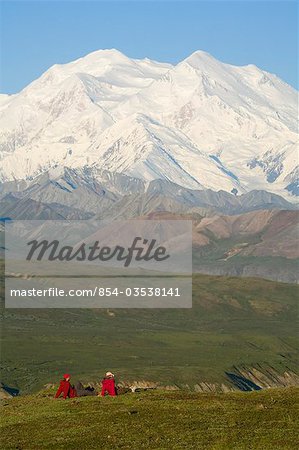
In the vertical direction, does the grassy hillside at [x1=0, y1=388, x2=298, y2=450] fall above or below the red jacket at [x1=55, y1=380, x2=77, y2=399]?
below

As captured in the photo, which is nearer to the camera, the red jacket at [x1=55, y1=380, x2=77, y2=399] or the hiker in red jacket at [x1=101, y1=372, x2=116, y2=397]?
the hiker in red jacket at [x1=101, y1=372, x2=116, y2=397]

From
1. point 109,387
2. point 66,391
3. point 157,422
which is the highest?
point 109,387

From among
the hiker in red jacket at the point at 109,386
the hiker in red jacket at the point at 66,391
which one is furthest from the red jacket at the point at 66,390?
the hiker in red jacket at the point at 109,386

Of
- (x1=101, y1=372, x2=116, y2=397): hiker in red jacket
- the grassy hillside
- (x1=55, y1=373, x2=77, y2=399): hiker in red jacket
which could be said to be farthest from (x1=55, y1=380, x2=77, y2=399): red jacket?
(x1=101, y1=372, x2=116, y2=397): hiker in red jacket

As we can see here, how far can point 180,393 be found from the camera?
8656cm

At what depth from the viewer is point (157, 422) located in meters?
71.6

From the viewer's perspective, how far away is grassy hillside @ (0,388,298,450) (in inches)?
2581

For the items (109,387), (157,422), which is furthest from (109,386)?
(157,422)

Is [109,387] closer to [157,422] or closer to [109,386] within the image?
[109,386]

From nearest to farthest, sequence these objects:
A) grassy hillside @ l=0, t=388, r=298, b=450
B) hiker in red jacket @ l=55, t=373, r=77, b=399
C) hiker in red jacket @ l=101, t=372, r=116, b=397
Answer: grassy hillside @ l=0, t=388, r=298, b=450
hiker in red jacket @ l=101, t=372, r=116, b=397
hiker in red jacket @ l=55, t=373, r=77, b=399

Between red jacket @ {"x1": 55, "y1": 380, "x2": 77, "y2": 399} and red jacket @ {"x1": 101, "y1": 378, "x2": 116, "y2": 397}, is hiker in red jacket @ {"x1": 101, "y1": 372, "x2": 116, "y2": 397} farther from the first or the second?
red jacket @ {"x1": 55, "y1": 380, "x2": 77, "y2": 399}

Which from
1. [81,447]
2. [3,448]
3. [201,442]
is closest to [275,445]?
[201,442]

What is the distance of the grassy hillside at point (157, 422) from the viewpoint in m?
65.6

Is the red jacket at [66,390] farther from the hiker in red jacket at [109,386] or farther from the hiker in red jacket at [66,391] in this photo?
the hiker in red jacket at [109,386]
